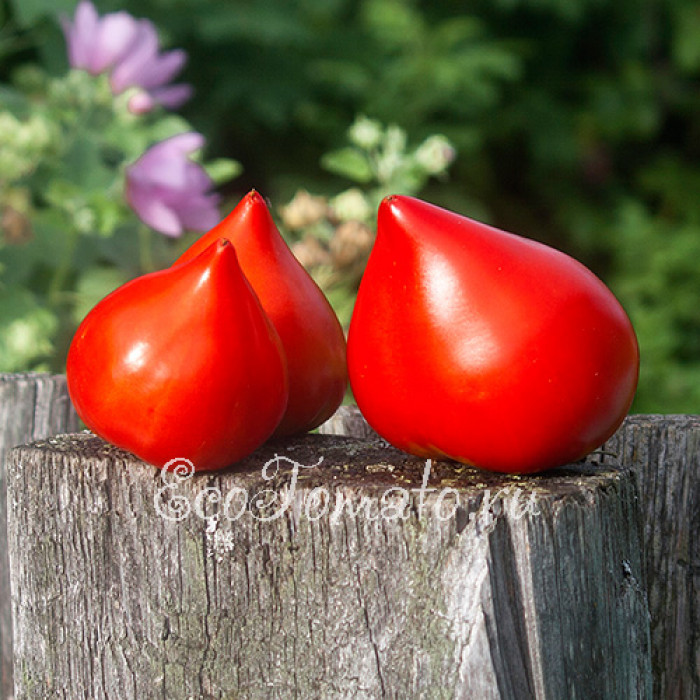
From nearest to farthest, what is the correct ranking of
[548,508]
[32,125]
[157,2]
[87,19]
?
1. [548,508]
2. [32,125]
3. [87,19]
4. [157,2]

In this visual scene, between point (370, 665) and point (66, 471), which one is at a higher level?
point (66, 471)

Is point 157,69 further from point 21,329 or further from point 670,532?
point 670,532

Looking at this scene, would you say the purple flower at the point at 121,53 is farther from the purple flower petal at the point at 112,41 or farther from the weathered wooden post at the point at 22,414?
the weathered wooden post at the point at 22,414

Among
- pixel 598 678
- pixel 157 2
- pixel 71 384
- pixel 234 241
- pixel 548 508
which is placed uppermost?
pixel 157 2

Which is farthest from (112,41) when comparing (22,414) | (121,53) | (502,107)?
(502,107)

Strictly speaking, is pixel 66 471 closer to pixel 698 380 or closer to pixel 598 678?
pixel 598 678

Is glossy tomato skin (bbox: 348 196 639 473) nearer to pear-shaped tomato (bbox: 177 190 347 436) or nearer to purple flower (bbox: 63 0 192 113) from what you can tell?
pear-shaped tomato (bbox: 177 190 347 436)

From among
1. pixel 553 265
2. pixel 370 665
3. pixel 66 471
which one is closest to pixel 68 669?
pixel 66 471
